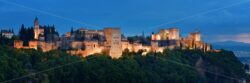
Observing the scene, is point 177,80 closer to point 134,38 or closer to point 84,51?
point 84,51

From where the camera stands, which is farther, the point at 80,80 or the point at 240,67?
the point at 240,67

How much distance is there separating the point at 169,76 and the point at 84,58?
3989mm

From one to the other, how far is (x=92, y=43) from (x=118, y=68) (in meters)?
5.15

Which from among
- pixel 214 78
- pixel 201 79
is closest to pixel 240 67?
pixel 214 78

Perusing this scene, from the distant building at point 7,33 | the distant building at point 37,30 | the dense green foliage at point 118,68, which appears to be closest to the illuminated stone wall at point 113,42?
the dense green foliage at point 118,68

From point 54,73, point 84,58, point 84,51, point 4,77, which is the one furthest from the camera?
point 84,51

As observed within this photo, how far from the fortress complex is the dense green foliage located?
876mm

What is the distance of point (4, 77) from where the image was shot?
86.8 feet

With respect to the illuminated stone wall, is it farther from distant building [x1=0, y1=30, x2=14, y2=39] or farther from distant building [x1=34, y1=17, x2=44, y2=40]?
distant building [x1=0, y1=30, x2=14, y2=39]

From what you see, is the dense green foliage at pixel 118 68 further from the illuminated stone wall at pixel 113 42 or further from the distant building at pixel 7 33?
the distant building at pixel 7 33

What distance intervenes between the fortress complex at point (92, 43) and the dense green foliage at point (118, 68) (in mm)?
876

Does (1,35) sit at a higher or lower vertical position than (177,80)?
higher

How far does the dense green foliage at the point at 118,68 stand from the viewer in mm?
28297

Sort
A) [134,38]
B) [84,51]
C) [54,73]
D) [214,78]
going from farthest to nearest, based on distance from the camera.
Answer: [134,38], [214,78], [84,51], [54,73]
